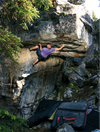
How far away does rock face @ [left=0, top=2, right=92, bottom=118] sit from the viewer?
586 cm

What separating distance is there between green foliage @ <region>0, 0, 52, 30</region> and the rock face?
57 centimetres

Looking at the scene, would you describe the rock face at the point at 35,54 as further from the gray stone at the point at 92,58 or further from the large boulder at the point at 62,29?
the gray stone at the point at 92,58

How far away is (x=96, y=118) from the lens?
5.26 meters

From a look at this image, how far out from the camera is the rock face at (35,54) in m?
5.86

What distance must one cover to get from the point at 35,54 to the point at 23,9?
3.17 m

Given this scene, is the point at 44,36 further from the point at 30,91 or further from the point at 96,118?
the point at 96,118

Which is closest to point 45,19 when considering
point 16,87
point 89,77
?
point 16,87

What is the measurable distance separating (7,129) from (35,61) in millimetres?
4533

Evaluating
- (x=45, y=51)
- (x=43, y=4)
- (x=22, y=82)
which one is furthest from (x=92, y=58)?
(x=43, y=4)

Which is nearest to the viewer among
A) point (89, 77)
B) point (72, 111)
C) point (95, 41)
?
point (72, 111)

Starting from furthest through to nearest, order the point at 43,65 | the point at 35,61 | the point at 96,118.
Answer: the point at 43,65 → the point at 35,61 → the point at 96,118

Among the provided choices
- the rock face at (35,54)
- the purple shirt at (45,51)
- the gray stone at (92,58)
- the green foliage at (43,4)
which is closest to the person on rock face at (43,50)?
the purple shirt at (45,51)

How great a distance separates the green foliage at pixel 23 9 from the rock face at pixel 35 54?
0.57m

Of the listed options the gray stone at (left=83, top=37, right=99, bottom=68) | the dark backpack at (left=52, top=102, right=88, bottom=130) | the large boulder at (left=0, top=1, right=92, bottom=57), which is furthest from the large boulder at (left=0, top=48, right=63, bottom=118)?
the gray stone at (left=83, top=37, right=99, bottom=68)
